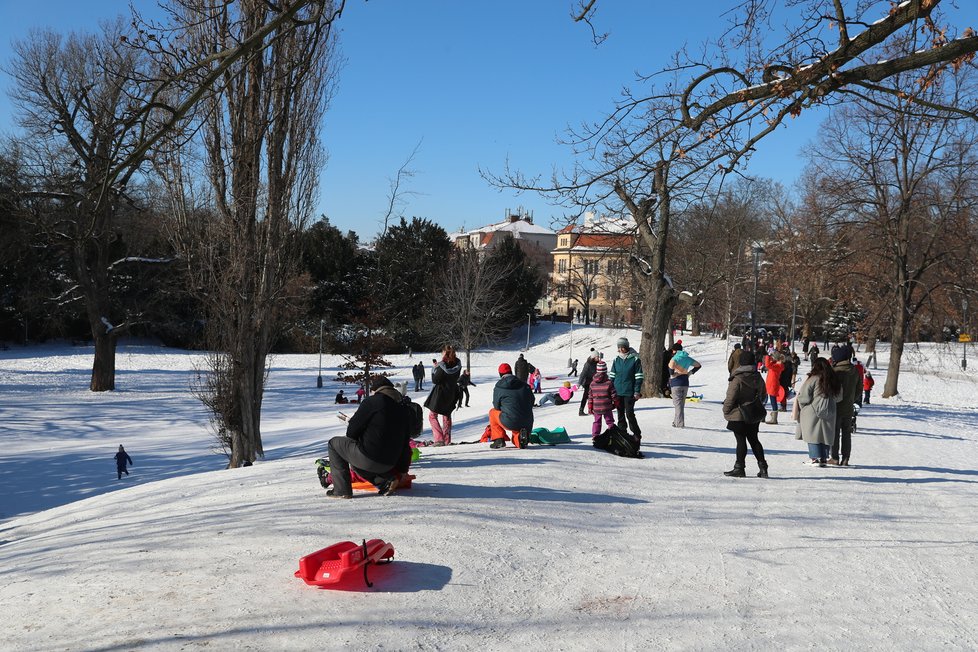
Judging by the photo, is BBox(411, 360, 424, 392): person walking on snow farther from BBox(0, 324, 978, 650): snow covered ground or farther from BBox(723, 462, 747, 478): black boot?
BBox(723, 462, 747, 478): black boot

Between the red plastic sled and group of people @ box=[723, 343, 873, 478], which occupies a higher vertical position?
group of people @ box=[723, 343, 873, 478]

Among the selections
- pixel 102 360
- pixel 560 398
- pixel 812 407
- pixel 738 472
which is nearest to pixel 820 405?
pixel 812 407

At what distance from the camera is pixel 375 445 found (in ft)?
26.1

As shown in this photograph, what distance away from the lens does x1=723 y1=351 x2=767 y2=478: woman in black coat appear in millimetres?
10609

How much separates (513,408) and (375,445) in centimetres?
460

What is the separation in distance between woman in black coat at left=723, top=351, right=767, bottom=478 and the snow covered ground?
38 cm

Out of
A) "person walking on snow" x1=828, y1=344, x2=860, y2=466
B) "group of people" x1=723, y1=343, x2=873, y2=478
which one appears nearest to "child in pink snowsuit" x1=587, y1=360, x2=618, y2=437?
"group of people" x1=723, y1=343, x2=873, y2=478

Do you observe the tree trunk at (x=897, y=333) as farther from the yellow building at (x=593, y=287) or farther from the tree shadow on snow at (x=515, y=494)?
the tree shadow on snow at (x=515, y=494)

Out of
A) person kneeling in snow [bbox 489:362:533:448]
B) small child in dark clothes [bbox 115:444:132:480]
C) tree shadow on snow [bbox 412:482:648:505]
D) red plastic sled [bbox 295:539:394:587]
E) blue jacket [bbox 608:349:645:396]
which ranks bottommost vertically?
small child in dark clothes [bbox 115:444:132:480]

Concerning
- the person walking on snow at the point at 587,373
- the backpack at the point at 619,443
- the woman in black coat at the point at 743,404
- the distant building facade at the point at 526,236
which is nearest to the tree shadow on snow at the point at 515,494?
the woman in black coat at the point at 743,404

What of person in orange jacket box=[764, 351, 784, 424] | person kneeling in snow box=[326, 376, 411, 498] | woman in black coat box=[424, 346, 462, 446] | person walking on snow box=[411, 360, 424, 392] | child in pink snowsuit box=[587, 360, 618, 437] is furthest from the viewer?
person walking on snow box=[411, 360, 424, 392]

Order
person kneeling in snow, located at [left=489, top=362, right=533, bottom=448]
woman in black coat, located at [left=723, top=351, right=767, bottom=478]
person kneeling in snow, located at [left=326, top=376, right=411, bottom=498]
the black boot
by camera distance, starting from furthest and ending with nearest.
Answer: person kneeling in snow, located at [left=489, top=362, right=533, bottom=448] < the black boot < woman in black coat, located at [left=723, top=351, right=767, bottom=478] < person kneeling in snow, located at [left=326, top=376, right=411, bottom=498]

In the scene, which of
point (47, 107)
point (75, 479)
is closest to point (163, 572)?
point (75, 479)

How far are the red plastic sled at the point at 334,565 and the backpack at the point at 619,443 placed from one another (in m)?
6.90
